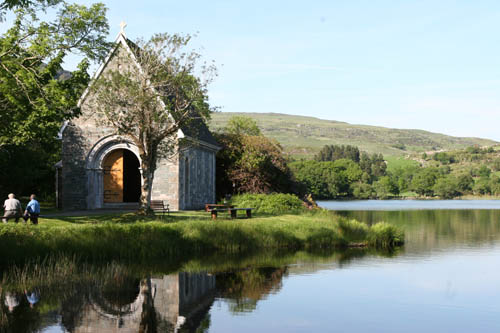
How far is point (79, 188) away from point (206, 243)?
42.6 ft

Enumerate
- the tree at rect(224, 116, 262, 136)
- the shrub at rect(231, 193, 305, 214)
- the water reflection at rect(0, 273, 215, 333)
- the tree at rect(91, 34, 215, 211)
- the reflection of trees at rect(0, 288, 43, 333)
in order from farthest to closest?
the tree at rect(224, 116, 262, 136)
the shrub at rect(231, 193, 305, 214)
the tree at rect(91, 34, 215, 211)
the water reflection at rect(0, 273, 215, 333)
the reflection of trees at rect(0, 288, 43, 333)

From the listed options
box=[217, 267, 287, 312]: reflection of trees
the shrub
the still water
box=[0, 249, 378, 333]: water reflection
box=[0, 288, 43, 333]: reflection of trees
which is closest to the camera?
box=[0, 288, 43, 333]: reflection of trees

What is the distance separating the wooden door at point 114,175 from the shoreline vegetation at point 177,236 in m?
5.73

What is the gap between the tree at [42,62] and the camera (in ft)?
79.9

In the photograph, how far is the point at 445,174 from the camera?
160 meters

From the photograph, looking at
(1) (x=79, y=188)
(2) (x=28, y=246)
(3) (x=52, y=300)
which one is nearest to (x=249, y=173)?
(1) (x=79, y=188)

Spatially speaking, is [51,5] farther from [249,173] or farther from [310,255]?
[249,173]

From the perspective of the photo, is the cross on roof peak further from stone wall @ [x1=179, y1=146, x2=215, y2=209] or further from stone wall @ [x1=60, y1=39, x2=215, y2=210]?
stone wall @ [x1=179, y1=146, x2=215, y2=209]

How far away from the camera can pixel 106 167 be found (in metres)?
36.6

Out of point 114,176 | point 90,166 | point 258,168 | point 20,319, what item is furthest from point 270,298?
point 258,168

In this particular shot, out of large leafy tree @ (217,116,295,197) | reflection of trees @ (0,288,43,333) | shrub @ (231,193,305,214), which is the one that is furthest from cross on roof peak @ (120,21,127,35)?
reflection of trees @ (0,288,43,333)

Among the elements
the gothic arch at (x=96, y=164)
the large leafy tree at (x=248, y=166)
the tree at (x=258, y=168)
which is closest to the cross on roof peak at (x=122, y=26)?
the gothic arch at (x=96, y=164)

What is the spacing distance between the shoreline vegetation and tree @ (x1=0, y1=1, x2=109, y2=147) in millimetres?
5233

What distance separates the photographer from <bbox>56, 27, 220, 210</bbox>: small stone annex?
34.5 m
